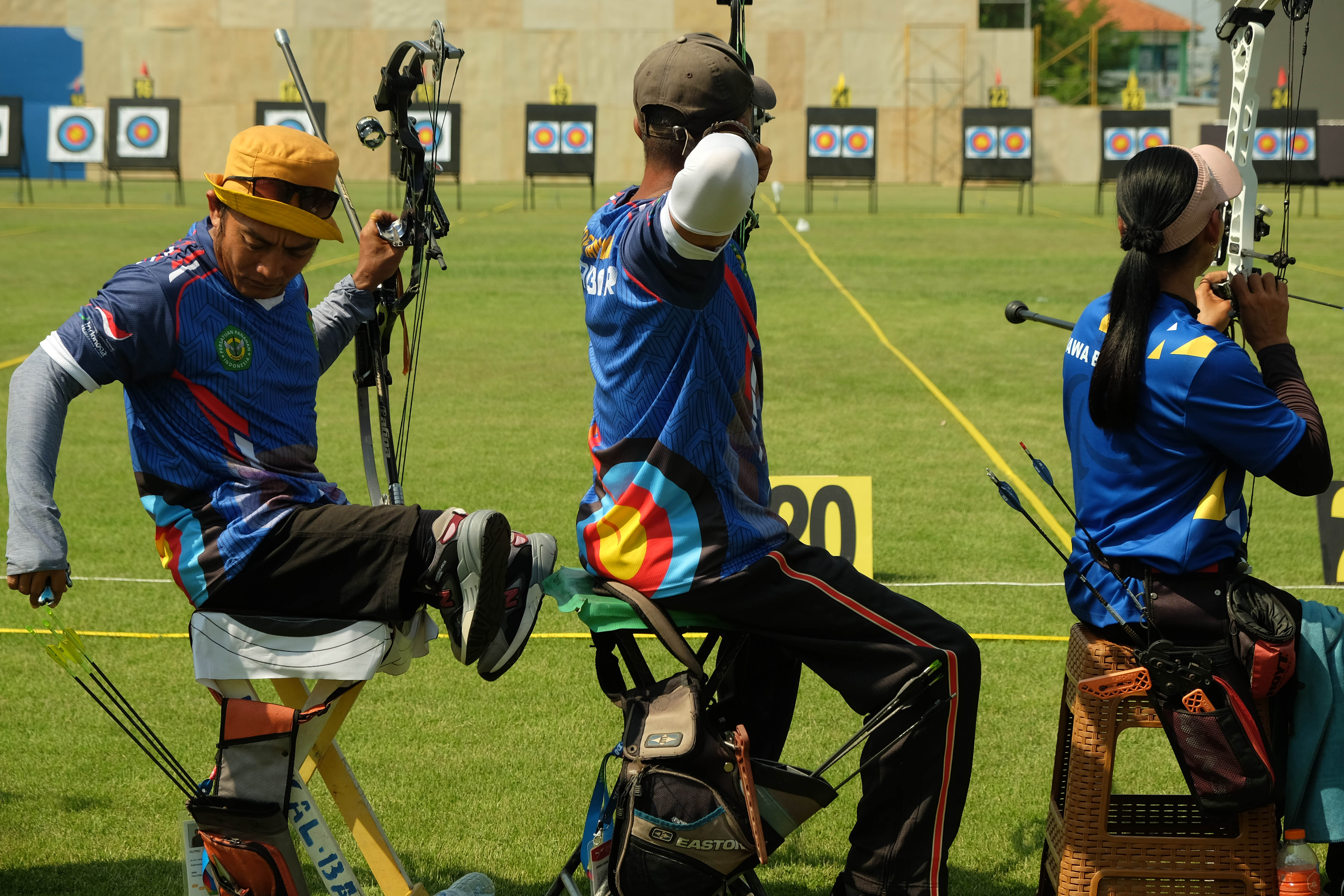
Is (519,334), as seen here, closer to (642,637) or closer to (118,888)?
(642,637)

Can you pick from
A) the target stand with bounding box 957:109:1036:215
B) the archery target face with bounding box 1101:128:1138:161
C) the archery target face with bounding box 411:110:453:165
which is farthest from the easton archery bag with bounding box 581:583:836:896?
the archery target face with bounding box 1101:128:1138:161

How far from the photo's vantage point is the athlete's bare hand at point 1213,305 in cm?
259

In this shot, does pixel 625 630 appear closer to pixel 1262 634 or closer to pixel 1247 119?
pixel 1262 634

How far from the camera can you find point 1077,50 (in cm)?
5525

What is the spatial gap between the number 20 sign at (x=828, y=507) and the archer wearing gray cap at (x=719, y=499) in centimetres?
217

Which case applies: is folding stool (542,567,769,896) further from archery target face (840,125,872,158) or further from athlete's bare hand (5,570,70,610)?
A: archery target face (840,125,872,158)

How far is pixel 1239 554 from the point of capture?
2.41 m

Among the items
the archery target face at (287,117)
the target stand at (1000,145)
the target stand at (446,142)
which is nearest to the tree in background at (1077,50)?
the target stand at (1000,145)

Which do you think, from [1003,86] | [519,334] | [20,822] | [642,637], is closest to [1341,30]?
[1003,86]

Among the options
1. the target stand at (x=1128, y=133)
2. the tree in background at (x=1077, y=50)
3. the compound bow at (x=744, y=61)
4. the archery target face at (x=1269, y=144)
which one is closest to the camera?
the compound bow at (x=744, y=61)

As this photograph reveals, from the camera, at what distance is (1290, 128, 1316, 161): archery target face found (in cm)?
2228

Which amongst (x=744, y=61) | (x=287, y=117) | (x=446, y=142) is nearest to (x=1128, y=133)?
(x=446, y=142)

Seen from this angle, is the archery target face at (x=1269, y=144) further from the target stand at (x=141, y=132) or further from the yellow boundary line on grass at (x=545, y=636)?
the yellow boundary line on grass at (x=545, y=636)

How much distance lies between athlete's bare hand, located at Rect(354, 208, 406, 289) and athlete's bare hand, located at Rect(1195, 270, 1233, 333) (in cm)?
153
